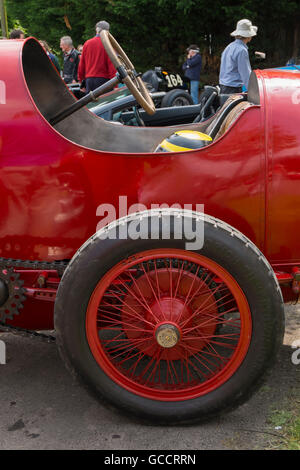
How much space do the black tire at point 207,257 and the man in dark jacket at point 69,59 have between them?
9.65 metres

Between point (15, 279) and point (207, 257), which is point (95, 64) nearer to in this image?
point (15, 279)

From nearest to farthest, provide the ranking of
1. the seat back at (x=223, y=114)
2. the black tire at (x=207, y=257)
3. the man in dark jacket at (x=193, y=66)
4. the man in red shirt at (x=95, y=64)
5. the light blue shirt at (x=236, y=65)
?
the black tire at (x=207, y=257)
the seat back at (x=223, y=114)
the light blue shirt at (x=236, y=65)
the man in red shirt at (x=95, y=64)
the man in dark jacket at (x=193, y=66)

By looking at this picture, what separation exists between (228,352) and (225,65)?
17.5 feet

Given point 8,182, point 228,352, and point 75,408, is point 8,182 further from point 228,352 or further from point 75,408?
point 228,352

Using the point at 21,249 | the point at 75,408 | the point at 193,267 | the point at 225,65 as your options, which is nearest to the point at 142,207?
the point at 193,267

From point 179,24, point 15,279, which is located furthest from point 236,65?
point 179,24

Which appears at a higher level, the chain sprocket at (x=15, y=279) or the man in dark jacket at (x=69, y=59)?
the man in dark jacket at (x=69, y=59)

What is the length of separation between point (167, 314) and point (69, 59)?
32.4 ft

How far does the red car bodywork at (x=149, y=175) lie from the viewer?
2.48 metres

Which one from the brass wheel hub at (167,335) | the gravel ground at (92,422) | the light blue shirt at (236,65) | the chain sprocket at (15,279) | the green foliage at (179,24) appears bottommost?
the gravel ground at (92,422)

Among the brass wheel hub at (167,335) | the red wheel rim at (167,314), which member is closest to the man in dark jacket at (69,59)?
the red wheel rim at (167,314)

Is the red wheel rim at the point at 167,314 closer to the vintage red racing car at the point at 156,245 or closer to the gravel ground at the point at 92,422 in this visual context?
the vintage red racing car at the point at 156,245

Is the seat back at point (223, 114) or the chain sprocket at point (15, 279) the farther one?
the seat back at point (223, 114)

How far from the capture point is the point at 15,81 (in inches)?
99.3
